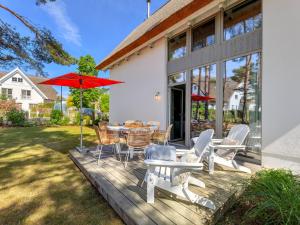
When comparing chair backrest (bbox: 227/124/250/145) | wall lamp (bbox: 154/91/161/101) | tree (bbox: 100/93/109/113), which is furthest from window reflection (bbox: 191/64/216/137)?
tree (bbox: 100/93/109/113)

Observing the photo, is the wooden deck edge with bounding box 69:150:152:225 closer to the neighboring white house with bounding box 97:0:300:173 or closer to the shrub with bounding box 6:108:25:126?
the neighboring white house with bounding box 97:0:300:173

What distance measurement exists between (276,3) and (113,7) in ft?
42.9

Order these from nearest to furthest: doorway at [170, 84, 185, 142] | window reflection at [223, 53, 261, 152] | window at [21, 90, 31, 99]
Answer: window reflection at [223, 53, 261, 152]
doorway at [170, 84, 185, 142]
window at [21, 90, 31, 99]

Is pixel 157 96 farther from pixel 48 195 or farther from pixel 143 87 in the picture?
pixel 48 195

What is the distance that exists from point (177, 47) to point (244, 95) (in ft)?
10.3

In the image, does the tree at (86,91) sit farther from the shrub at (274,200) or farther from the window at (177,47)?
the shrub at (274,200)

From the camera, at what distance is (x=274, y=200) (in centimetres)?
204

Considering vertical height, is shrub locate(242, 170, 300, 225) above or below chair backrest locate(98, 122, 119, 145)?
below

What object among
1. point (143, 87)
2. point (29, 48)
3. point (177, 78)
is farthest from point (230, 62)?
point (29, 48)

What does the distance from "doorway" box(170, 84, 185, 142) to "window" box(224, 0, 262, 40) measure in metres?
2.65

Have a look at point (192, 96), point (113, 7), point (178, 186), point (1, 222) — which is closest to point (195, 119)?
point (192, 96)

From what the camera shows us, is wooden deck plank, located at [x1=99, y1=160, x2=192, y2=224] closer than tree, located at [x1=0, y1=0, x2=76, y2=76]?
Yes

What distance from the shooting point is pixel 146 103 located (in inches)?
325

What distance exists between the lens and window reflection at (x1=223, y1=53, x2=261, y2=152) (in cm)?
446
